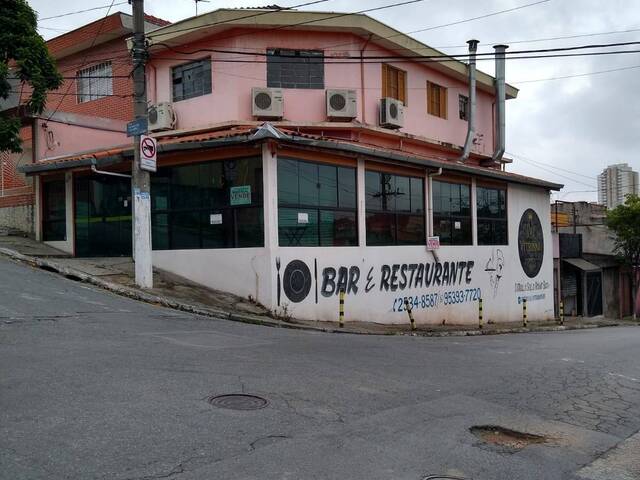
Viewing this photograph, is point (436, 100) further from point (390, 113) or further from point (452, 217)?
point (452, 217)

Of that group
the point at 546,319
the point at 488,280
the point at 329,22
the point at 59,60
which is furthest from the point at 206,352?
the point at 546,319

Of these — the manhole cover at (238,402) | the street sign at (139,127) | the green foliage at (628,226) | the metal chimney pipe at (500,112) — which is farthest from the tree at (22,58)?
the green foliage at (628,226)

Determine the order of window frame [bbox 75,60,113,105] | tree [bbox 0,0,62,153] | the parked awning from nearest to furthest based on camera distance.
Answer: tree [bbox 0,0,62,153] → window frame [bbox 75,60,113,105] → the parked awning

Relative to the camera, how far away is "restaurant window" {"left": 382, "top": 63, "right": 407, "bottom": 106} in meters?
20.0

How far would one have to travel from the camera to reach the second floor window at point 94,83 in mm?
22062

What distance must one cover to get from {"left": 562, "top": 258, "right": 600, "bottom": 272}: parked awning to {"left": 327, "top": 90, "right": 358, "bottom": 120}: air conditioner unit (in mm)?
18946

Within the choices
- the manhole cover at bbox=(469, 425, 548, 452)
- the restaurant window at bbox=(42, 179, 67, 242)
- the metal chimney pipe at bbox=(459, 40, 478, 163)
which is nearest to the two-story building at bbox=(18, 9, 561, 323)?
the metal chimney pipe at bbox=(459, 40, 478, 163)

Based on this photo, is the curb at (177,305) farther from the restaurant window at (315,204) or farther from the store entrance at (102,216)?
the store entrance at (102,216)

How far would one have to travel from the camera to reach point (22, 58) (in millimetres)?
17141

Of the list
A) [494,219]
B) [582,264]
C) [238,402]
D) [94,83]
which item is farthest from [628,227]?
[238,402]

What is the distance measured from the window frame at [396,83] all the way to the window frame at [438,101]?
1.60 m

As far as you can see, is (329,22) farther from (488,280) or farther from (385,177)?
(488,280)

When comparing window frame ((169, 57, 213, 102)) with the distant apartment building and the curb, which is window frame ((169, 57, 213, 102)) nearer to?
the curb

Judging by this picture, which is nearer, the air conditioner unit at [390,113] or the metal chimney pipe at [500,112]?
the air conditioner unit at [390,113]
